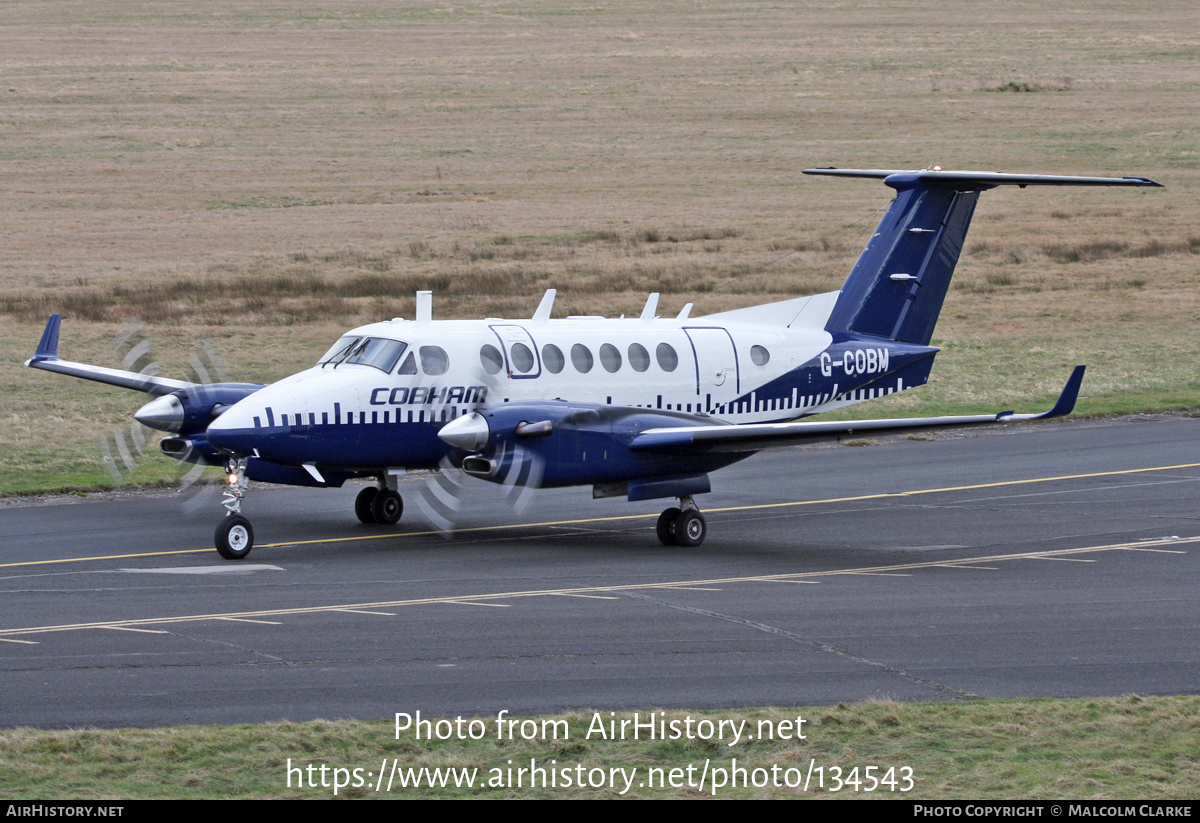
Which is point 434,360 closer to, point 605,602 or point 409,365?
point 409,365

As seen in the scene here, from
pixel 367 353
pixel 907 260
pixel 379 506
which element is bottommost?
pixel 379 506

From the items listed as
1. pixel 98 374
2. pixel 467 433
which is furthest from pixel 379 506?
pixel 98 374

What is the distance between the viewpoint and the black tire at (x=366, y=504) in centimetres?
2272

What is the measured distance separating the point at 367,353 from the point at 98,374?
635 centimetres

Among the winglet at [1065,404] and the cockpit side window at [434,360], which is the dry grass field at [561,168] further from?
the winglet at [1065,404]

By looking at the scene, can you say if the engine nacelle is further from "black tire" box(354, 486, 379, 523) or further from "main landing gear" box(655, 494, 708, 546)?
"main landing gear" box(655, 494, 708, 546)

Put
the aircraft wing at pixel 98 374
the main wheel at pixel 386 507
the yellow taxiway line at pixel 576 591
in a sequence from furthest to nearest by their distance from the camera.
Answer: the aircraft wing at pixel 98 374, the main wheel at pixel 386 507, the yellow taxiway line at pixel 576 591

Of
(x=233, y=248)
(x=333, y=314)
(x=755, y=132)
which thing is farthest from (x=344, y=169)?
(x=333, y=314)

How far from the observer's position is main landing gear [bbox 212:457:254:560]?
1942 cm

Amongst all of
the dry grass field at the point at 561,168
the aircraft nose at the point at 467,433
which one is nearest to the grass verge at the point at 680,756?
the aircraft nose at the point at 467,433

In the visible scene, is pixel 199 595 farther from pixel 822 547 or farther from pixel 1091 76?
pixel 1091 76

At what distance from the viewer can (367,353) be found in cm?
2105

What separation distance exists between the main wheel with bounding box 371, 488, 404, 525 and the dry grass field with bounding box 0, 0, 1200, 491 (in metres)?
6.23

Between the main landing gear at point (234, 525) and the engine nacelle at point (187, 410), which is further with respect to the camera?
the engine nacelle at point (187, 410)
